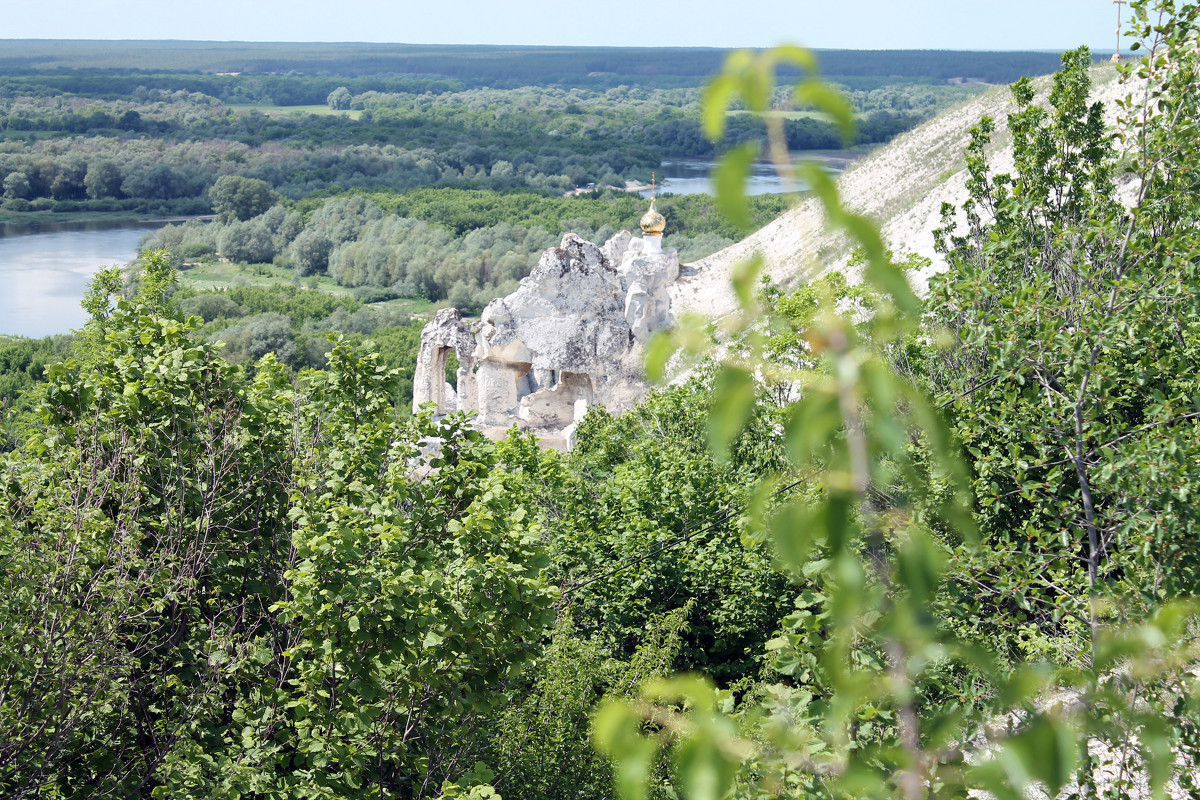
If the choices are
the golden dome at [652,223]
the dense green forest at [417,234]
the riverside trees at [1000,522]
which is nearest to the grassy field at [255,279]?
the dense green forest at [417,234]

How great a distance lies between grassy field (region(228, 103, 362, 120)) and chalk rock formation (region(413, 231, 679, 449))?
107254mm

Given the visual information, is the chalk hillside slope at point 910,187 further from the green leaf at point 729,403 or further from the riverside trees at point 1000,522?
the green leaf at point 729,403

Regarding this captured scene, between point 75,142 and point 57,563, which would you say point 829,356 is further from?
point 75,142

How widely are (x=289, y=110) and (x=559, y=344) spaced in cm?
12434

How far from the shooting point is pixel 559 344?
19.7m

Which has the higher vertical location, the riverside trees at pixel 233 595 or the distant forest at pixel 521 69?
the distant forest at pixel 521 69

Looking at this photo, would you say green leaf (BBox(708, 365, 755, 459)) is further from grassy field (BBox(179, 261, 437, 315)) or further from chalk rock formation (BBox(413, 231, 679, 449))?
grassy field (BBox(179, 261, 437, 315))

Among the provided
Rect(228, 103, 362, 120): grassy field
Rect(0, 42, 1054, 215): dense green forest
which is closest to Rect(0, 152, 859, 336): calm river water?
Rect(0, 42, 1054, 215): dense green forest

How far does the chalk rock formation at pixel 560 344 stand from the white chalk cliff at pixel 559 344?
2 cm

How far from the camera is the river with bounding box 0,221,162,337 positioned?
3869 cm

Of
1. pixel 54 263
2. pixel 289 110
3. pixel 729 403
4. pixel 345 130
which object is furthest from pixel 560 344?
pixel 289 110

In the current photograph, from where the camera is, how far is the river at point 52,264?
127ft

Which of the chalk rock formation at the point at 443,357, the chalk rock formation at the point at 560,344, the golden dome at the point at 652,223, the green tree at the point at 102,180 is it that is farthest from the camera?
the green tree at the point at 102,180

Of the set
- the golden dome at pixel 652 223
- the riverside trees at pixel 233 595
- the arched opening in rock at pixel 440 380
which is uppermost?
the golden dome at pixel 652 223
